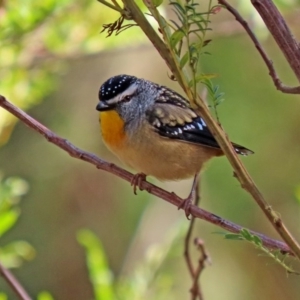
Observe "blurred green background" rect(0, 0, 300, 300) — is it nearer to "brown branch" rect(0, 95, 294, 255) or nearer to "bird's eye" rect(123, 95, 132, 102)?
"bird's eye" rect(123, 95, 132, 102)

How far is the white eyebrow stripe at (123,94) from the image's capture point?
2909mm

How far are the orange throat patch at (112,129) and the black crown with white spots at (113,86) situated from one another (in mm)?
87

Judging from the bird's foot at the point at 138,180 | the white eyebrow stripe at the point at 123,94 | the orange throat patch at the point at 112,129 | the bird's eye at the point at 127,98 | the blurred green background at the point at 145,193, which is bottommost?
the blurred green background at the point at 145,193

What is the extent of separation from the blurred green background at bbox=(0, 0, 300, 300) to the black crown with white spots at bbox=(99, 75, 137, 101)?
58 centimetres

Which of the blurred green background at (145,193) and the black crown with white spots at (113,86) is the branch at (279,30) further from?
the blurred green background at (145,193)

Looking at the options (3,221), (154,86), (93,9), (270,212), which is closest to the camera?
(270,212)

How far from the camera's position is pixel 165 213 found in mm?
4840

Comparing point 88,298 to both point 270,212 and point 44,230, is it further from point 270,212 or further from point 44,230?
point 270,212

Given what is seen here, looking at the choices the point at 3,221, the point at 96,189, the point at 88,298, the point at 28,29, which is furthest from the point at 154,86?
the point at 88,298

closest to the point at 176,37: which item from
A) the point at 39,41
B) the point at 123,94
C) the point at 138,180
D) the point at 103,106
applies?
the point at 138,180

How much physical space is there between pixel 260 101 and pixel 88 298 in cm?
225

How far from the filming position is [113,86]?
2.92 metres

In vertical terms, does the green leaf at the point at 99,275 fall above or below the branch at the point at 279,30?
below

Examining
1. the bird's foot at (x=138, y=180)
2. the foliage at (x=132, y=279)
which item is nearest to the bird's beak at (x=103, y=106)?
Answer: the bird's foot at (x=138, y=180)
